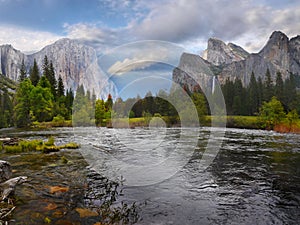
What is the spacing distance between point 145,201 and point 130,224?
2114 mm

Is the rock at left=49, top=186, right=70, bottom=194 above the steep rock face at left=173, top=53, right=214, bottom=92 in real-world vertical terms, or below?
below

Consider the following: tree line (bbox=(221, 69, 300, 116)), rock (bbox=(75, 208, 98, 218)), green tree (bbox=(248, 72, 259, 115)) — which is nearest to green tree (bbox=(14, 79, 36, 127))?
rock (bbox=(75, 208, 98, 218))

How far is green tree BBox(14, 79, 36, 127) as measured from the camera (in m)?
58.2

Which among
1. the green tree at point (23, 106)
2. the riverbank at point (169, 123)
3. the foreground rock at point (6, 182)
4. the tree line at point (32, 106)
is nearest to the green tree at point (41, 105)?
the tree line at point (32, 106)

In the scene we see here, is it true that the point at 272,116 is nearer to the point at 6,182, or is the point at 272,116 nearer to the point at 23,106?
the point at 23,106

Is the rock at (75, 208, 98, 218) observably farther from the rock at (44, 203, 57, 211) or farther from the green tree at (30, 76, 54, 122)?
the green tree at (30, 76, 54, 122)

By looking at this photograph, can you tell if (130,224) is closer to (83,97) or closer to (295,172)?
(295,172)

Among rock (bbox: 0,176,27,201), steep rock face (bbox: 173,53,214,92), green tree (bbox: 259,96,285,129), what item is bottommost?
rock (bbox: 0,176,27,201)

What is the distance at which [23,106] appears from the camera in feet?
197

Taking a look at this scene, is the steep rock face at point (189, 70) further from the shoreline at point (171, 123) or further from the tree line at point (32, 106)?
the tree line at point (32, 106)

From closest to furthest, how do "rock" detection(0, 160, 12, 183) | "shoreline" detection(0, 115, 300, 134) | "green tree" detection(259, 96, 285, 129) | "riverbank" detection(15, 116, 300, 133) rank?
"rock" detection(0, 160, 12, 183) → "green tree" detection(259, 96, 285, 129) → "shoreline" detection(0, 115, 300, 134) → "riverbank" detection(15, 116, 300, 133)

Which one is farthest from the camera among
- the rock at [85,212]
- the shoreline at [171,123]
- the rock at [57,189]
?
the shoreline at [171,123]

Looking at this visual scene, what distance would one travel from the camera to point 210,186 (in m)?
11.3

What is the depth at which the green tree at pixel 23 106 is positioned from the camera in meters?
58.2
